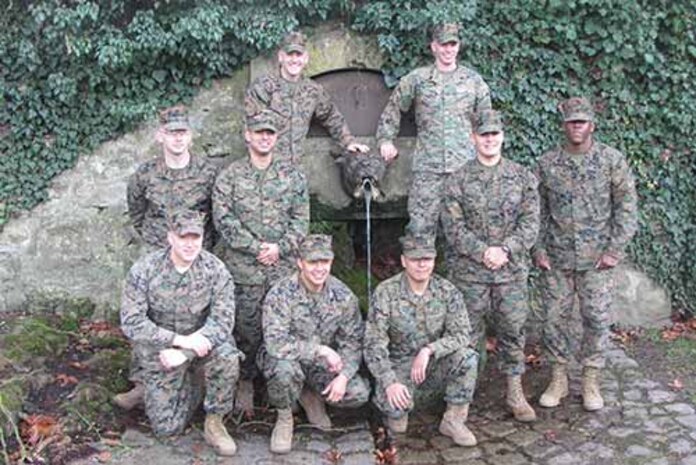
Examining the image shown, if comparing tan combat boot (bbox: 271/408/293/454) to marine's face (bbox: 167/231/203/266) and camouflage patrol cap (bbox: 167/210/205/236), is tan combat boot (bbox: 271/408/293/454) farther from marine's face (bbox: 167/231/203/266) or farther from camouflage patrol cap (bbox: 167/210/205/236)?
camouflage patrol cap (bbox: 167/210/205/236)

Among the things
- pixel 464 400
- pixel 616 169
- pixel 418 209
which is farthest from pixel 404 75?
pixel 464 400

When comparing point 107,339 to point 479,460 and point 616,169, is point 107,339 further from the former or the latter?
point 616,169

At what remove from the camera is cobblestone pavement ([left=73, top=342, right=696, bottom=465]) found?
238 inches

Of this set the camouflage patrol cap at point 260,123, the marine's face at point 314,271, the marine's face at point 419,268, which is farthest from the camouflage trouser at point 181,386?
the camouflage patrol cap at point 260,123

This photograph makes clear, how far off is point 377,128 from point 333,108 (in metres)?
0.44

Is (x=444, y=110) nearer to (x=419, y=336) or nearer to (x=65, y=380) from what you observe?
(x=419, y=336)

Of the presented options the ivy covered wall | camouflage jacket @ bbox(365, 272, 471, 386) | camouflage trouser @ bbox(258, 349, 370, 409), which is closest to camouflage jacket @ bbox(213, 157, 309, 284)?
camouflage trouser @ bbox(258, 349, 370, 409)

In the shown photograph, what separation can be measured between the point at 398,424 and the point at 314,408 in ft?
1.89

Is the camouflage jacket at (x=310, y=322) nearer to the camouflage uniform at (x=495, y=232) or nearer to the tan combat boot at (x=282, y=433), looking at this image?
the tan combat boot at (x=282, y=433)

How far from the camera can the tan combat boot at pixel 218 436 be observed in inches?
239

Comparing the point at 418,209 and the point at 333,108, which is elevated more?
the point at 333,108

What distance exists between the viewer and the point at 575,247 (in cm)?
677

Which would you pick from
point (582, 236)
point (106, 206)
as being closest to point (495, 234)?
point (582, 236)

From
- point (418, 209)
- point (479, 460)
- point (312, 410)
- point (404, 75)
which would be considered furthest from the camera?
point (404, 75)
